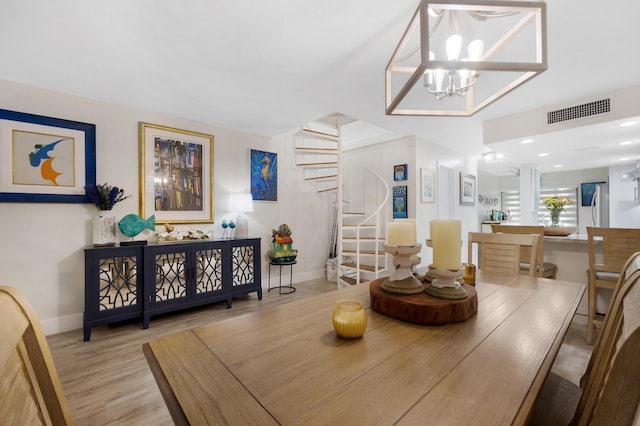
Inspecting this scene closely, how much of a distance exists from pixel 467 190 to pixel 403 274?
5.61 meters

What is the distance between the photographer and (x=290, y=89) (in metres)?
2.79

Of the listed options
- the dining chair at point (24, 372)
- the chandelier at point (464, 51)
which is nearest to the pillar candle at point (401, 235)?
the chandelier at point (464, 51)

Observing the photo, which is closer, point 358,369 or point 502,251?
point 358,369

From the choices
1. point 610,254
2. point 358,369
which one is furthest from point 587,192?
point 358,369

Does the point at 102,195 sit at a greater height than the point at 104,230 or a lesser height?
greater

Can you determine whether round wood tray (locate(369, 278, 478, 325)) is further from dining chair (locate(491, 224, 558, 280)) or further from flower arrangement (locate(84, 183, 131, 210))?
flower arrangement (locate(84, 183, 131, 210))

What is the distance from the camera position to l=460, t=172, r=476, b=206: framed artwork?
5804 mm

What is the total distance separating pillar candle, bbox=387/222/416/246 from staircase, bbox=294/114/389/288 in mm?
2962

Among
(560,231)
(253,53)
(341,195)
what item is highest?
(253,53)

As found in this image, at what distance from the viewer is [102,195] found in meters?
2.79

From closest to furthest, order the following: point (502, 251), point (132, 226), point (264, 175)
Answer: point (502, 251), point (132, 226), point (264, 175)

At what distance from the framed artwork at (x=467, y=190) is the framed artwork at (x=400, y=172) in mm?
1856

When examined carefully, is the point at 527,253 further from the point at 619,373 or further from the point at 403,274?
the point at 619,373

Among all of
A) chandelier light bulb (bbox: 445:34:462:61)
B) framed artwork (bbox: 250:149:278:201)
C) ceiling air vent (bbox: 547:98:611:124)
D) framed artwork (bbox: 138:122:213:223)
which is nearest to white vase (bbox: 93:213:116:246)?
framed artwork (bbox: 138:122:213:223)
